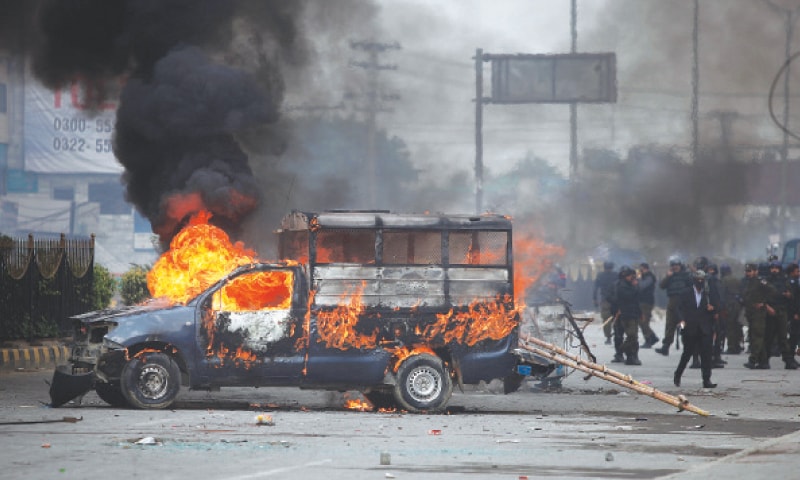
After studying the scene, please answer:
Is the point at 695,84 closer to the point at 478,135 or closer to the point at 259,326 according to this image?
the point at 478,135

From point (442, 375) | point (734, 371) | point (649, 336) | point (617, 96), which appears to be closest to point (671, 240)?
point (617, 96)

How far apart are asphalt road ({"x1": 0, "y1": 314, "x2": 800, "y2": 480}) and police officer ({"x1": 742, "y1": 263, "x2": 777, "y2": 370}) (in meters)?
5.35

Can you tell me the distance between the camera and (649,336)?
95.2 ft

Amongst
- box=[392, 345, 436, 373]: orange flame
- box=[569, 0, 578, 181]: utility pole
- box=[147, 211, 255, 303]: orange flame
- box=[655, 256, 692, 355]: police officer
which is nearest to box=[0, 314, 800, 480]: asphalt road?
box=[392, 345, 436, 373]: orange flame

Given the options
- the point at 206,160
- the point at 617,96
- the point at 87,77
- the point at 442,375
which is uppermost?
the point at 617,96

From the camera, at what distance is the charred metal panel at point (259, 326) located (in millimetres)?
14758

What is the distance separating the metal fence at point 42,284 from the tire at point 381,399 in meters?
8.02

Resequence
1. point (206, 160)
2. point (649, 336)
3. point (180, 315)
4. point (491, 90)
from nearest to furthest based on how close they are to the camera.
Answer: point (180, 315)
point (206, 160)
point (649, 336)
point (491, 90)

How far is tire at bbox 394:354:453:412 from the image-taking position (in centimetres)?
1508

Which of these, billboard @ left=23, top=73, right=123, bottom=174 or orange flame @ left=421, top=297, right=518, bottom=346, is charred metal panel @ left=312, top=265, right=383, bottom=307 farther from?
billboard @ left=23, top=73, right=123, bottom=174

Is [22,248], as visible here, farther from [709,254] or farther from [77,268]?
[709,254]

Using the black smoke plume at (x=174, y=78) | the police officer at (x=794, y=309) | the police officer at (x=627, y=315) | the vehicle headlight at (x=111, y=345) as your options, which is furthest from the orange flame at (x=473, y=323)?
the police officer at (x=794, y=309)

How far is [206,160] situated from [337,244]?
4745mm

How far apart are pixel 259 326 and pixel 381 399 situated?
2.02 m
